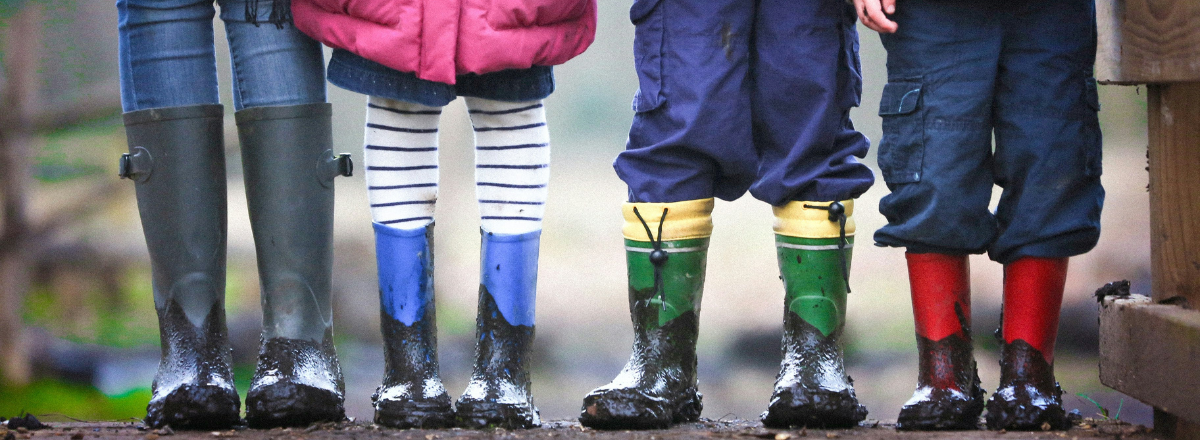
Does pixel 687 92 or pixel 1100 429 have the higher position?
pixel 687 92

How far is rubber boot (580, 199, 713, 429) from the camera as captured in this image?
127cm

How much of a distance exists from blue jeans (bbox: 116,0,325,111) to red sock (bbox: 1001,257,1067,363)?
96 centimetres

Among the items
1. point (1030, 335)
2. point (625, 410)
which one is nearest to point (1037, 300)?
point (1030, 335)

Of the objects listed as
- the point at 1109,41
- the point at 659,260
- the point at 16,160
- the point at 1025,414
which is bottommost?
the point at 1025,414

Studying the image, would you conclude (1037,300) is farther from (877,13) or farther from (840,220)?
(877,13)

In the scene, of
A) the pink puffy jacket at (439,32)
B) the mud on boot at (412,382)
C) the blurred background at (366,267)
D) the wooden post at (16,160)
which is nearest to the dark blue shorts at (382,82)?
the pink puffy jacket at (439,32)

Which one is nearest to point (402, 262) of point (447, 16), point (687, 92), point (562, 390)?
point (447, 16)

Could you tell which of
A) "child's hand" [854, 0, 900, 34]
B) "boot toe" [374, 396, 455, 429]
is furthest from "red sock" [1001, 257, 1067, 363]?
"boot toe" [374, 396, 455, 429]

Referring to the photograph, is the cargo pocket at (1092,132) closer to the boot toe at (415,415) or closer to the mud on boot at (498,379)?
the mud on boot at (498,379)

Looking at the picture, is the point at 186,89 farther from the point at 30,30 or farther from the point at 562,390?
the point at 30,30

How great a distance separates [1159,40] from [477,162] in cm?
86

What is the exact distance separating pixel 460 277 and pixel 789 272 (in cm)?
142

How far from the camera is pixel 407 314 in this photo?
1.28 meters

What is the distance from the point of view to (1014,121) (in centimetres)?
121
